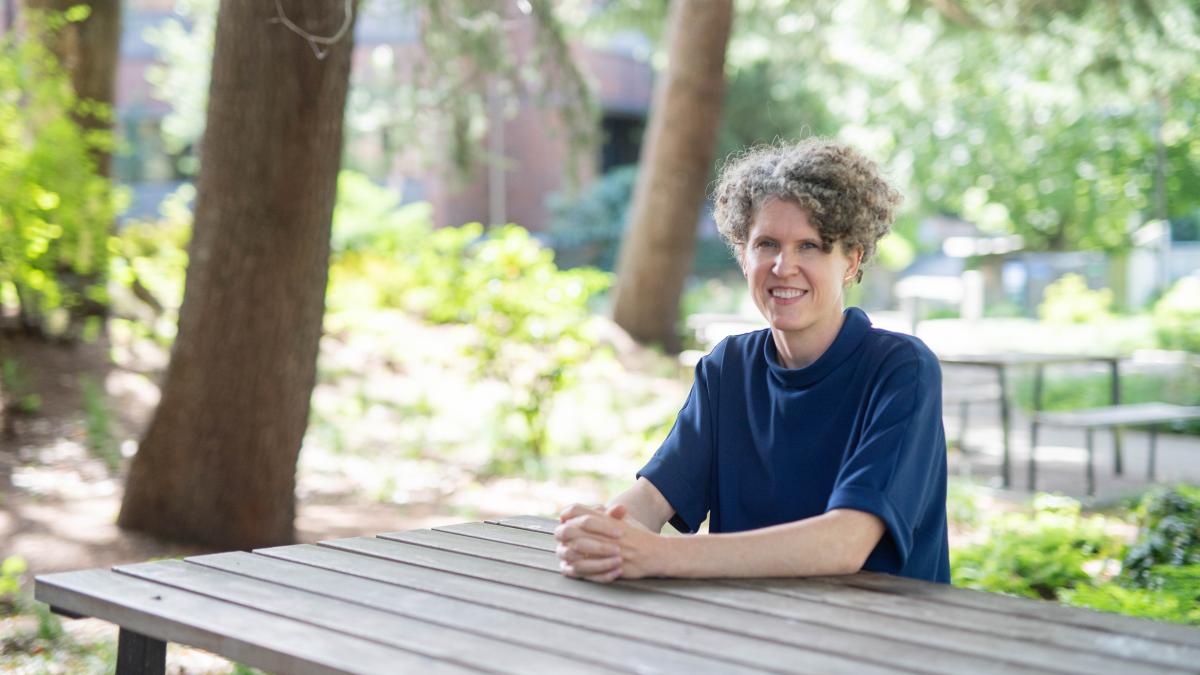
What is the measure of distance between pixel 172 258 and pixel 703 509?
11387mm

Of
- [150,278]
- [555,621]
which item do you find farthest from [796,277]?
[150,278]

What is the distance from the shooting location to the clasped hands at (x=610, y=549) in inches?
107

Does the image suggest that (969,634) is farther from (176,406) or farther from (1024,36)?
(1024,36)

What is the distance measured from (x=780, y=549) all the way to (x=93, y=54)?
1060cm

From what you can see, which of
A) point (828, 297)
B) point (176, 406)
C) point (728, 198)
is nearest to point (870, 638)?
point (828, 297)

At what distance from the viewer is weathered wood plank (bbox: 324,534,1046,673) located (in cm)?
214

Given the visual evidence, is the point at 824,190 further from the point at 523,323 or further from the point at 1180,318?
the point at 1180,318

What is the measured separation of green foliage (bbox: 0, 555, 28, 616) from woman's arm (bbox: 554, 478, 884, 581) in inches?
150

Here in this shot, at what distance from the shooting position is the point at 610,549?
2713 millimetres

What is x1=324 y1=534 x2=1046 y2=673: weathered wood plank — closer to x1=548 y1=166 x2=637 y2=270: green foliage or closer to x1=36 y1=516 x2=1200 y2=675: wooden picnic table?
x1=36 y1=516 x2=1200 y2=675: wooden picnic table

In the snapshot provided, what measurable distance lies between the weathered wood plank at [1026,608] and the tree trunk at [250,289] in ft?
14.2

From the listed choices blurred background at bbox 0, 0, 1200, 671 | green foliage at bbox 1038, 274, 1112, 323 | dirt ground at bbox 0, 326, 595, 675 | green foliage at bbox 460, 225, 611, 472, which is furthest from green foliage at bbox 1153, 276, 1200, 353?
dirt ground at bbox 0, 326, 595, 675

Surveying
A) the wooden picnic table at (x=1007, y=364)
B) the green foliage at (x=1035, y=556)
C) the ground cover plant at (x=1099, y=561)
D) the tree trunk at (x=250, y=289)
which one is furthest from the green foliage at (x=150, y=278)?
the ground cover plant at (x=1099, y=561)

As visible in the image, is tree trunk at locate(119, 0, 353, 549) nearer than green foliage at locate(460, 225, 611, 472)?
Yes
